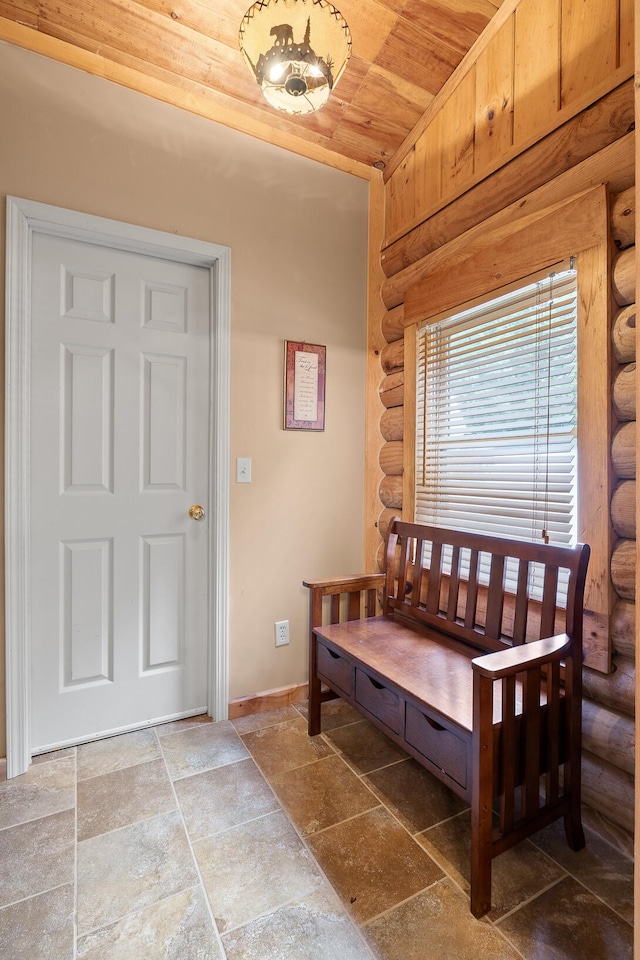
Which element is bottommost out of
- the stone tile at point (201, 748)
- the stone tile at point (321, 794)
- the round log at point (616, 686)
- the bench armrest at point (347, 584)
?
the stone tile at point (201, 748)

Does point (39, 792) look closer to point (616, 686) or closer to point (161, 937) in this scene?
point (161, 937)

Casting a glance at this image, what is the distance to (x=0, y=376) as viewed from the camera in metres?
1.69

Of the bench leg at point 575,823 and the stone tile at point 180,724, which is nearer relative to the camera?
the bench leg at point 575,823

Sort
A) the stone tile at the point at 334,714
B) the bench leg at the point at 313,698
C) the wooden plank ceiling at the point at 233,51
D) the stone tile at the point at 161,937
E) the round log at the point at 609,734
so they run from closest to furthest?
the stone tile at the point at 161,937
the round log at the point at 609,734
the wooden plank ceiling at the point at 233,51
the bench leg at the point at 313,698
the stone tile at the point at 334,714

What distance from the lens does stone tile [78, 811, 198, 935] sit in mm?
1208

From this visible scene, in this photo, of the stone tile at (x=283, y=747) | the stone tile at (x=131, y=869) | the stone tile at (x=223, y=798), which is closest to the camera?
the stone tile at (x=131, y=869)

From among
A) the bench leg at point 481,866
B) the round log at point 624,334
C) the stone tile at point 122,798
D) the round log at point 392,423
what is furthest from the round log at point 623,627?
the stone tile at point 122,798

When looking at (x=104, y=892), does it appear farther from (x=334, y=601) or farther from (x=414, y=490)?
(x=414, y=490)

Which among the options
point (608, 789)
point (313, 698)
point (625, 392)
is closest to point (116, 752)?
point (313, 698)

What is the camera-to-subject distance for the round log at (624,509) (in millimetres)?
1359

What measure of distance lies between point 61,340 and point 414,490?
1704mm

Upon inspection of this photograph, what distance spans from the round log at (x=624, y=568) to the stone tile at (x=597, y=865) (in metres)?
0.78

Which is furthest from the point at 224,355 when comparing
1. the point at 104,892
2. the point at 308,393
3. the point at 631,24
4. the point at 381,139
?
the point at 104,892

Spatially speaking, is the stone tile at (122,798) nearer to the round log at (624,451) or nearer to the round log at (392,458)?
the round log at (392,458)
